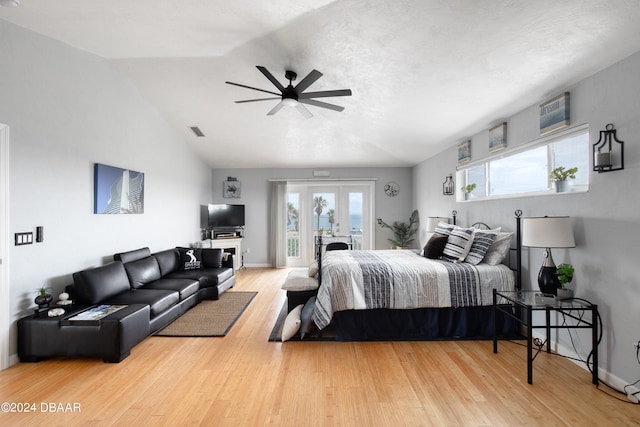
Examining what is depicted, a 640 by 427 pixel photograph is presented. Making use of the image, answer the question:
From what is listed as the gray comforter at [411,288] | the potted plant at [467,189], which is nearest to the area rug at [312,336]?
the gray comforter at [411,288]

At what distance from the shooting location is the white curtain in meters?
6.87

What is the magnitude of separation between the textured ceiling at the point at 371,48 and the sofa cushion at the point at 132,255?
230 centimetres

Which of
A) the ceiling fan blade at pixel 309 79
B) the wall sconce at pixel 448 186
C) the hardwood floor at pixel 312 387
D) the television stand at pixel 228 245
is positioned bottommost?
the hardwood floor at pixel 312 387

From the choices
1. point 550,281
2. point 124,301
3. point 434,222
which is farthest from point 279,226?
point 550,281

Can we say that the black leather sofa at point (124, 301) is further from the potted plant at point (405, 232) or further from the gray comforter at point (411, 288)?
the potted plant at point (405, 232)

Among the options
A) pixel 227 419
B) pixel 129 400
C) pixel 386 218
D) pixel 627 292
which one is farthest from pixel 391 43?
pixel 386 218

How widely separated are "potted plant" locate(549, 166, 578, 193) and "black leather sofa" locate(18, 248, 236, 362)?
159 inches

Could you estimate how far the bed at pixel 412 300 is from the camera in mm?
2961

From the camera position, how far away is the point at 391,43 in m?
2.56

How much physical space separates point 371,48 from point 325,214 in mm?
4615

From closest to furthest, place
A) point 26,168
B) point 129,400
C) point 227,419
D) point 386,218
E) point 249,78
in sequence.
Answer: point 227,419 → point 129,400 → point 26,168 → point 249,78 → point 386,218

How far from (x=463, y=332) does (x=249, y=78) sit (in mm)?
3875

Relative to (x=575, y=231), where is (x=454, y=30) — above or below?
above

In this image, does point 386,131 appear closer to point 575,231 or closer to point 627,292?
point 575,231
